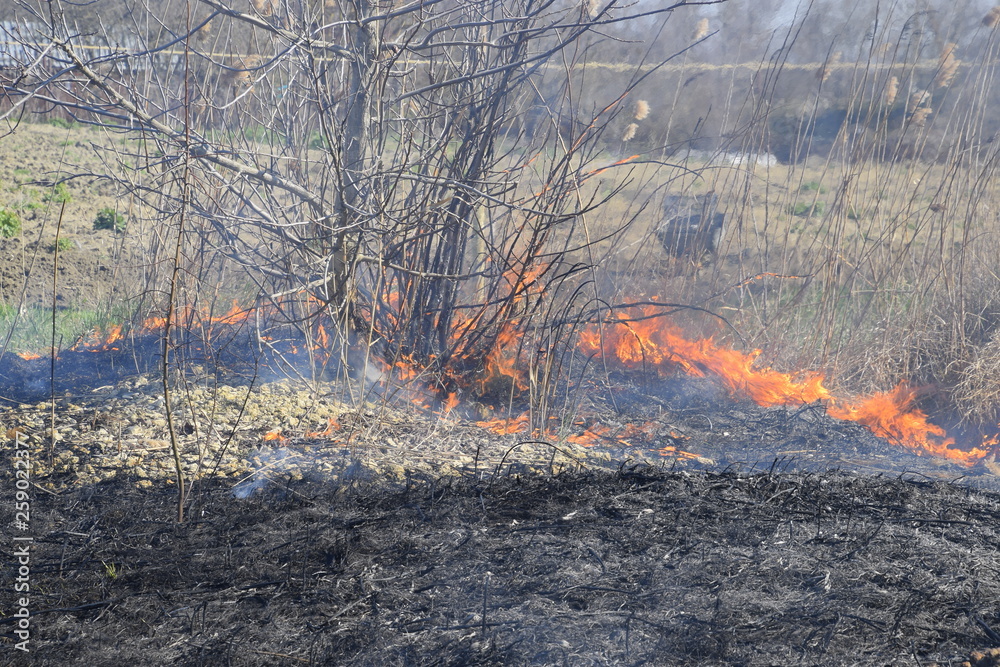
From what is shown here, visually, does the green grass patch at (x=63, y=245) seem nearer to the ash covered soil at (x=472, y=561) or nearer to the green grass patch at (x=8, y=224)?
the green grass patch at (x=8, y=224)

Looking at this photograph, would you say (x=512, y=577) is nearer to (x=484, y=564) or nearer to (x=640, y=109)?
(x=484, y=564)

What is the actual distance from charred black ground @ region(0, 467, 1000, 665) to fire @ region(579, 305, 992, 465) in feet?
8.31

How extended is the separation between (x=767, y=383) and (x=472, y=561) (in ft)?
13.5

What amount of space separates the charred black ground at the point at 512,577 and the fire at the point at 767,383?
8.31ft

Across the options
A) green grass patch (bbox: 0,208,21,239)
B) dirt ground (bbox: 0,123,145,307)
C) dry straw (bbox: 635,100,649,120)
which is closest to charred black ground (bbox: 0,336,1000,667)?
dry straw (bbox: 635,100,649,120)

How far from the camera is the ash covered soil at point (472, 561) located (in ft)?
6.27

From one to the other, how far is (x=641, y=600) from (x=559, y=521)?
0.62 metres

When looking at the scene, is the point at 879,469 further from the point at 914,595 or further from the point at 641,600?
the point at 641,600

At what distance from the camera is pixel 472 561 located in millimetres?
2350

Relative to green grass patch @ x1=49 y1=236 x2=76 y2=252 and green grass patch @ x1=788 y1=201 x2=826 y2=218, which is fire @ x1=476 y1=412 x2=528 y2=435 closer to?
green grass patch @ x1=49 y1=236 x2=76 y2=252

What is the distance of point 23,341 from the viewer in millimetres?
5453

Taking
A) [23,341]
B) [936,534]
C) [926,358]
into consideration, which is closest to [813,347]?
[926,358]

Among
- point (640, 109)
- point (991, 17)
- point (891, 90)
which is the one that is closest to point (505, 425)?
point (640, 109)

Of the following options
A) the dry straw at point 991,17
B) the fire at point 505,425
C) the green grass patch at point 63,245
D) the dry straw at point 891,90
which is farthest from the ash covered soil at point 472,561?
the dry straw at point 991,17
